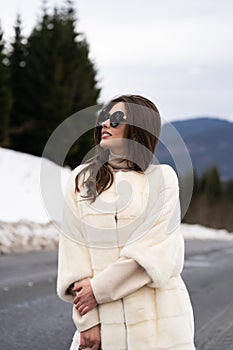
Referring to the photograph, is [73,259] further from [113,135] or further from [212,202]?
[212,202]

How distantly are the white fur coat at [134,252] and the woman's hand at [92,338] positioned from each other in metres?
0.02

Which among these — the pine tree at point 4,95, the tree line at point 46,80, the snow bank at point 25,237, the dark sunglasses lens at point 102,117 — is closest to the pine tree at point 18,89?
the tree line at point 46,80

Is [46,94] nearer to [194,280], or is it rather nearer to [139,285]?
[194,280]

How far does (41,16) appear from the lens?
1544 inches

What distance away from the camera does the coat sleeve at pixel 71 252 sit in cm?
282

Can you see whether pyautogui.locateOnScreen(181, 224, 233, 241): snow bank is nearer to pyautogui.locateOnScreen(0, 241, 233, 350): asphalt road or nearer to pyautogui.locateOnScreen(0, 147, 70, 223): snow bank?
pyautogui.locateOnScreen(0, 147, 70, 223): snow bank

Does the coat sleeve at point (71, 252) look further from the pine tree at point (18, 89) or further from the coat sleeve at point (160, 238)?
the pine tree at point (18, 89)

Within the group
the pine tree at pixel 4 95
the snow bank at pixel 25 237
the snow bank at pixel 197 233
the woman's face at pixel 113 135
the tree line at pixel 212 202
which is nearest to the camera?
the woman's face at pixel 113 135

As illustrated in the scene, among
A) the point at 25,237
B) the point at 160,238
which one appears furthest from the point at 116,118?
the point at 25,237

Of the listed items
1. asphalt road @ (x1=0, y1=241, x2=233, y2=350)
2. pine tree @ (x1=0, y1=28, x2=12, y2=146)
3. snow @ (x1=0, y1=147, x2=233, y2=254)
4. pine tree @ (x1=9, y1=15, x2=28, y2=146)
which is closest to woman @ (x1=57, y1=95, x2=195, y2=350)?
asphalt road @ (x1=0, y1=241, x2=233, y2=350)

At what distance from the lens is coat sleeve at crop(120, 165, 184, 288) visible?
2.78 m

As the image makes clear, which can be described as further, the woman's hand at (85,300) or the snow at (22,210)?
the snow at (22,210)

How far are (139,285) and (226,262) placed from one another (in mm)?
12550

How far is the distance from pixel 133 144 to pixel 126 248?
40cm
